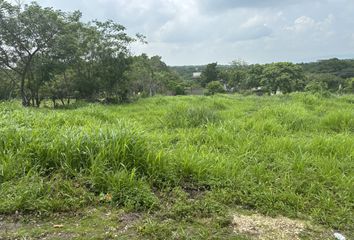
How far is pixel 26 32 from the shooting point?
1371cm

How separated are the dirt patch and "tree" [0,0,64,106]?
45.9 feet

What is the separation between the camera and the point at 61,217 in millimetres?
2262

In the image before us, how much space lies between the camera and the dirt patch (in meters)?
2.18

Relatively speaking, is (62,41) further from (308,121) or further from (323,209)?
(323,209)

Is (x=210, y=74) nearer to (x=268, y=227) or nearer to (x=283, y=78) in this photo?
(x=283, y=78)

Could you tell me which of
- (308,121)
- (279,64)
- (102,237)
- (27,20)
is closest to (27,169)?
(102,237)

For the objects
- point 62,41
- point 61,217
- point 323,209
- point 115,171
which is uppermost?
point 62,41

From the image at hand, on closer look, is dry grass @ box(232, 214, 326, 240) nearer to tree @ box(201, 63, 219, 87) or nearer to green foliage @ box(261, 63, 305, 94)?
green foliage @ box(261, 63, 305, 94)

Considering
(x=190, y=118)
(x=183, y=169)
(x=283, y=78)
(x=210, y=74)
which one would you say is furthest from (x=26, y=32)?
(x=210, y=74)

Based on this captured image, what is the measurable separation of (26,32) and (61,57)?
1.89 m

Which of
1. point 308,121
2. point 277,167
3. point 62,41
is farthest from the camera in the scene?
point 62,41

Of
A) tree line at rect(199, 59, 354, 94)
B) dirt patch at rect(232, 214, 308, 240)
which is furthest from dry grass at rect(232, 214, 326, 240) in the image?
tree line at rect(199, 59, 354, 94)

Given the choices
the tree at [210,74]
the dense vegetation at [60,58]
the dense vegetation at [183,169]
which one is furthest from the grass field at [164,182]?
the tree at [210,74]

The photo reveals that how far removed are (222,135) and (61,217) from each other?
110 inches
